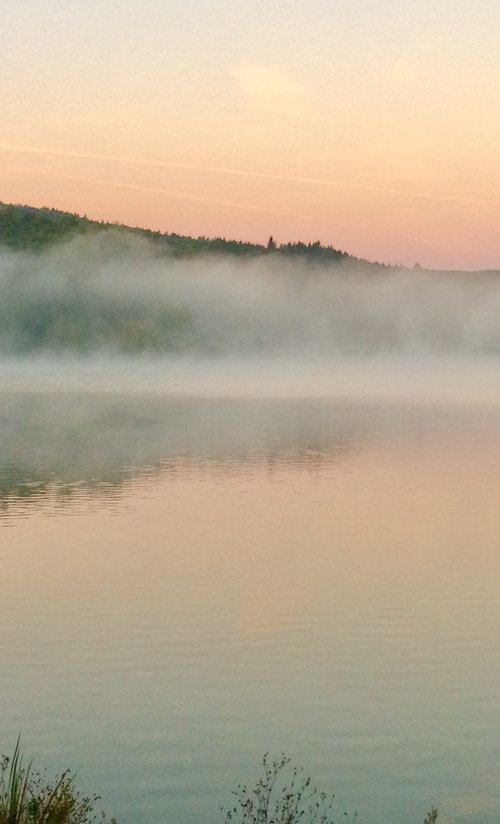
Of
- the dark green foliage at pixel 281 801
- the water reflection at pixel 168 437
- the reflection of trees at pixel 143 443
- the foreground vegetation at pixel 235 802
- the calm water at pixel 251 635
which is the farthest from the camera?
the water reflection at pixel 168 437

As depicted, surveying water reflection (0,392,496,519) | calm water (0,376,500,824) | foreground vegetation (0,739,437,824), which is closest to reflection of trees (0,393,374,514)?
water reflection (0,392,496,519)

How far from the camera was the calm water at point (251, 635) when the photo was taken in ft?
58.9

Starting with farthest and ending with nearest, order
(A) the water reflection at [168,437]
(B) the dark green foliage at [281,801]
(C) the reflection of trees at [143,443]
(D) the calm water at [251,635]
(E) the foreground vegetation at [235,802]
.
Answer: (A) the water reflection at [168,437] → (C) the reflection of trees at [143,443] → (D) the calm water at [251,635] → (B) the dark green foliage at [281,801] → (E) the foreground vegetation at [235,802]

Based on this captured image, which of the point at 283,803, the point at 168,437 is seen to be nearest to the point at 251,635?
the point at 283,803

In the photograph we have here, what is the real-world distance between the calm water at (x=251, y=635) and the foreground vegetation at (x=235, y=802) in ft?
1.08

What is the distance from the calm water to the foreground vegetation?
0.33 m

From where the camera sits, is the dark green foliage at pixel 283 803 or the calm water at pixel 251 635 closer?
the dark green foliage at pixel 283 803

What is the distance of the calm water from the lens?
706 inches

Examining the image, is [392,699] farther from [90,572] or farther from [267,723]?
[90,572]

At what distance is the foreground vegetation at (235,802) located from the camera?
12961 millimetres

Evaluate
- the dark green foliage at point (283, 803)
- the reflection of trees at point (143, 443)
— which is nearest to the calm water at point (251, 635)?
the dark green foliage at point (283, 803)

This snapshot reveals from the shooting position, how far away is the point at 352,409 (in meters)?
131

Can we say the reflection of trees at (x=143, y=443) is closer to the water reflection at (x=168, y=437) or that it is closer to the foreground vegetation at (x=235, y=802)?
the water reflection at (x=168, y=437)

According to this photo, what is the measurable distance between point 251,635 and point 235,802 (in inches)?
370
